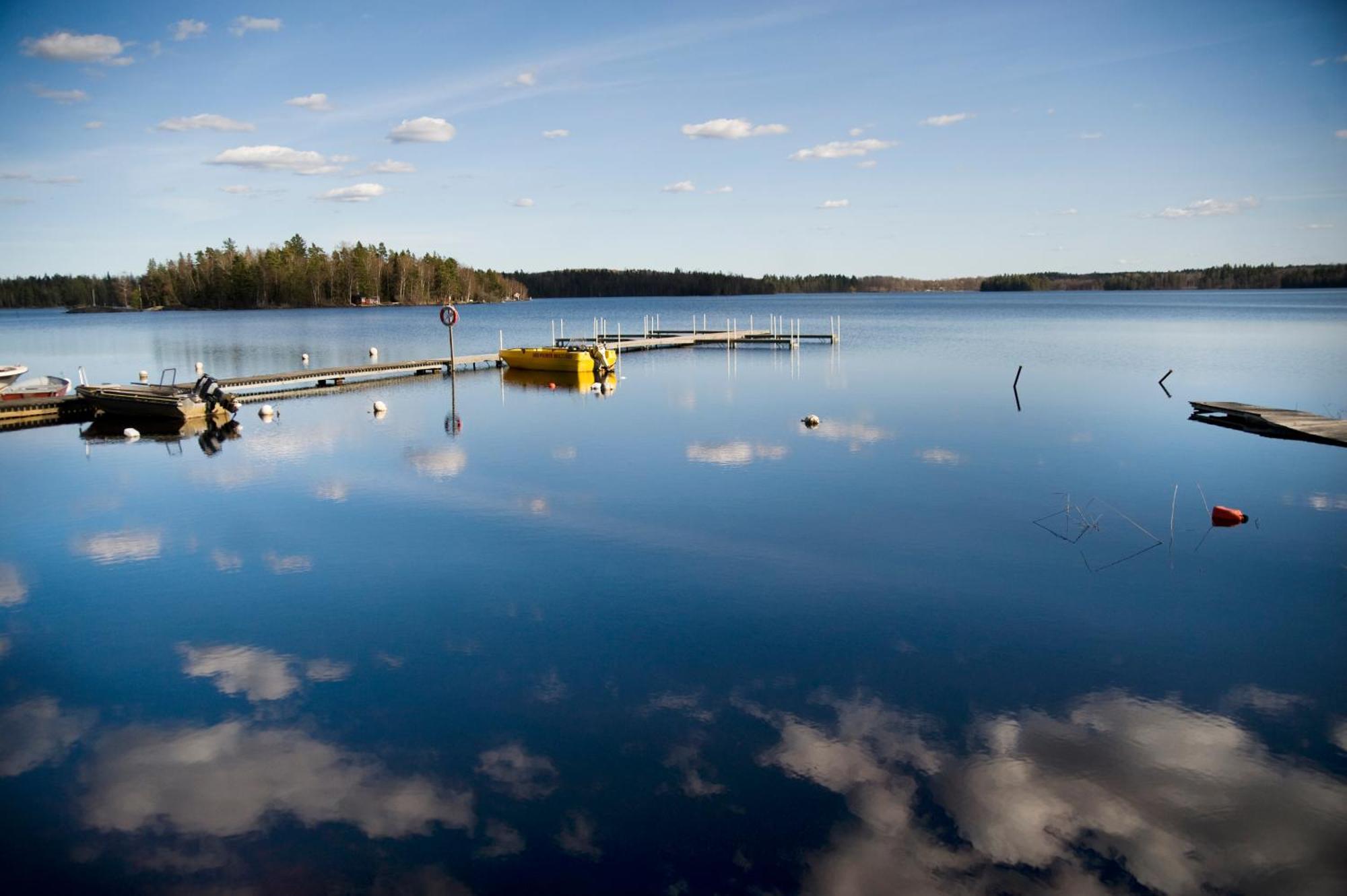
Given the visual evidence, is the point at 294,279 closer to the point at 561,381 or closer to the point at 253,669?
the point at 561,381

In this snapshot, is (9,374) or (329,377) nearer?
(9,374)

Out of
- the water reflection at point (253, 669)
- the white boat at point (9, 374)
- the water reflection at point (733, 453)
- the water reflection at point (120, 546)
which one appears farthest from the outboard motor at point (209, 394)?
the water reflection at point (253, 669)

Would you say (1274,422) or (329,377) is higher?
(329,377)

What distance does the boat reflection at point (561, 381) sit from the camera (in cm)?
3903

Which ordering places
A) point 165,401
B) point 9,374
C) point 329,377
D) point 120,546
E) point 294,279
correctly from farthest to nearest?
point 294,279, point 329,377, point 9,374, point 165,401, point 120,546

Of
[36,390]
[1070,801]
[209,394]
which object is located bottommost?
[1070,801]

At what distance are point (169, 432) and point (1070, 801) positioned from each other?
28959 mm

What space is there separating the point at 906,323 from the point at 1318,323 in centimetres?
3930

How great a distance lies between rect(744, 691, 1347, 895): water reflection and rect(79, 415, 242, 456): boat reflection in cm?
2201

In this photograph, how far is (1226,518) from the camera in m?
16.5

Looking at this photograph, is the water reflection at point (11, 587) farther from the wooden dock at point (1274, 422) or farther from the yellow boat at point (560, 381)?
the wooden dock at point (1274, 422)

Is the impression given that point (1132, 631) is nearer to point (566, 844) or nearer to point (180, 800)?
point (566, 844)

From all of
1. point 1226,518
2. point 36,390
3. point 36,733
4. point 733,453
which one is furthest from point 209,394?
point 1226,518

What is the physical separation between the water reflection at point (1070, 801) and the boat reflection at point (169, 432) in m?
22.0
